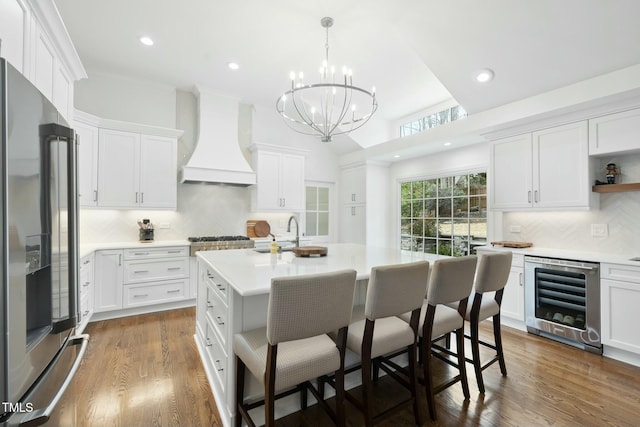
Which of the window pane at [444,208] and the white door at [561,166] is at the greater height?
the white door at [561,166]

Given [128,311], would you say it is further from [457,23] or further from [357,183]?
[457,23]

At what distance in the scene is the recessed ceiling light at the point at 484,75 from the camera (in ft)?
10.7

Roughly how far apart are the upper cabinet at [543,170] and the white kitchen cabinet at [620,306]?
738 mm

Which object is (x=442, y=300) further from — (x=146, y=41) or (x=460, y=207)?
(x=146, y=41)

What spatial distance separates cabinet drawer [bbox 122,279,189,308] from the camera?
376 centimetres

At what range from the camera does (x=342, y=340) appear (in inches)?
62.2

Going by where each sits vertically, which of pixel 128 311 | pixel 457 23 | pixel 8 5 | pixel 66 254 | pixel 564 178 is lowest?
pixel 128 311

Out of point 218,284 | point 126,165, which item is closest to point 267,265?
point 218,284

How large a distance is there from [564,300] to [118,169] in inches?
215

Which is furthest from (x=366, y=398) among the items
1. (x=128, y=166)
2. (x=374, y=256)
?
(x=128, y=166)

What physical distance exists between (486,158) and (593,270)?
193cm

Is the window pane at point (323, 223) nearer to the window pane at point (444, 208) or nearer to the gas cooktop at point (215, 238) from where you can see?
the gas cooktop at point (215, 238)

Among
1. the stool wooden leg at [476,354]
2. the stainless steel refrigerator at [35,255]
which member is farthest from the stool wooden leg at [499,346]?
the stainless steel refrigerator at [35,255]

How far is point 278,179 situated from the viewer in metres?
5.11
